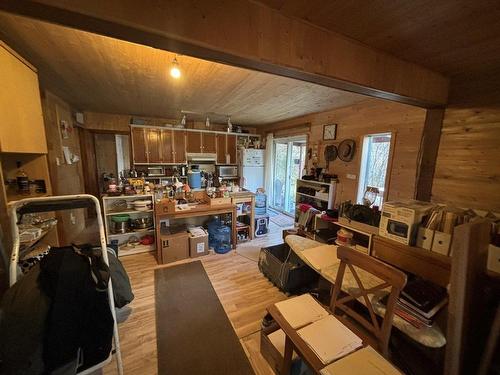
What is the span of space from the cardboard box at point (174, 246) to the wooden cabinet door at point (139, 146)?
91.8 inches

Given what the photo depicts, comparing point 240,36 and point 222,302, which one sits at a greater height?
point 240,36

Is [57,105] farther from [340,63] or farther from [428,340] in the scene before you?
[428,340]

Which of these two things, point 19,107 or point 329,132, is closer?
point 19,107

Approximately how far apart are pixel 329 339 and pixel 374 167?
9.32 feet

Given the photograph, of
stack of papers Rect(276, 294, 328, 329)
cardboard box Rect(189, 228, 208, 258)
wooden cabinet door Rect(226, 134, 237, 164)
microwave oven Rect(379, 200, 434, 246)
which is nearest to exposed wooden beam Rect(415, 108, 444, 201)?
microwave oven Rect(379, 200, 434, 246)

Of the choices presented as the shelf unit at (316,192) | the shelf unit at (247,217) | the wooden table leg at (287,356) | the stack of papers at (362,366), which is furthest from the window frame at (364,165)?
the wooden table leg at (287,356)

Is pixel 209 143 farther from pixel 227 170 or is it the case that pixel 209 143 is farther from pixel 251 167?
pixel 251 167

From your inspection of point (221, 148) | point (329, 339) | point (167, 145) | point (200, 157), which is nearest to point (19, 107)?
point (329, 339)

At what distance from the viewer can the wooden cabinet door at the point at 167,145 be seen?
4742 mm

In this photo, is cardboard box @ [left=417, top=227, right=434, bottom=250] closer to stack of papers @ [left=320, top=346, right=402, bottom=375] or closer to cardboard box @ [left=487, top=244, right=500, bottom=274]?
cardboard box @ [left=487, top=244, right=500, bottom=274]

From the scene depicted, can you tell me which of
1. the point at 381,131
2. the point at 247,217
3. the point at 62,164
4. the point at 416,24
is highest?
the point at 416,24

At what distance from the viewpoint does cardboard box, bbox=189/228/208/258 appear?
3205 millimetres

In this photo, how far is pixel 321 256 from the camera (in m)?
1.97

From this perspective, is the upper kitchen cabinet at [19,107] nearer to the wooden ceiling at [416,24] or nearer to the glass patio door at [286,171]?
the wooden ceiling at [416,24]
